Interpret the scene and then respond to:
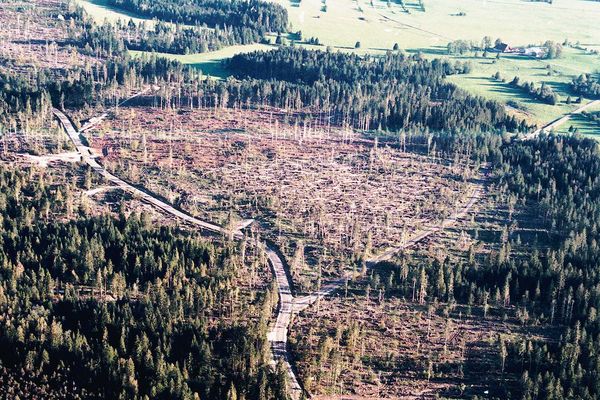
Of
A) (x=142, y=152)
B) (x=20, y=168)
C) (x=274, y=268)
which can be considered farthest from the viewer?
(x=142, y=152)

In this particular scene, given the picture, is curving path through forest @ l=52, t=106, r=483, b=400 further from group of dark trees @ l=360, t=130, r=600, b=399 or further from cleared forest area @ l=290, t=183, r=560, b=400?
group of dark trees @ l=360, t=130, r=600, b=399

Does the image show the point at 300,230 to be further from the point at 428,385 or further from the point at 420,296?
the point at 428,385

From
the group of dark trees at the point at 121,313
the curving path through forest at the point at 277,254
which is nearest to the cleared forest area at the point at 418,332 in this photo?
the curving path through forest at the point at 277,254

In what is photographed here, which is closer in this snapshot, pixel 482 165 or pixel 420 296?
pixel 420 296

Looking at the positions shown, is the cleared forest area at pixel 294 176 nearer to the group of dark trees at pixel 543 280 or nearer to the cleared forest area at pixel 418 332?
the cleared forest area at pixel 418 332

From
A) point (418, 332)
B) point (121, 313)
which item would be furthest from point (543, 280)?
point (121, 313)

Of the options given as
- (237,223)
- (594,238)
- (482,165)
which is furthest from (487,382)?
(482,165)
